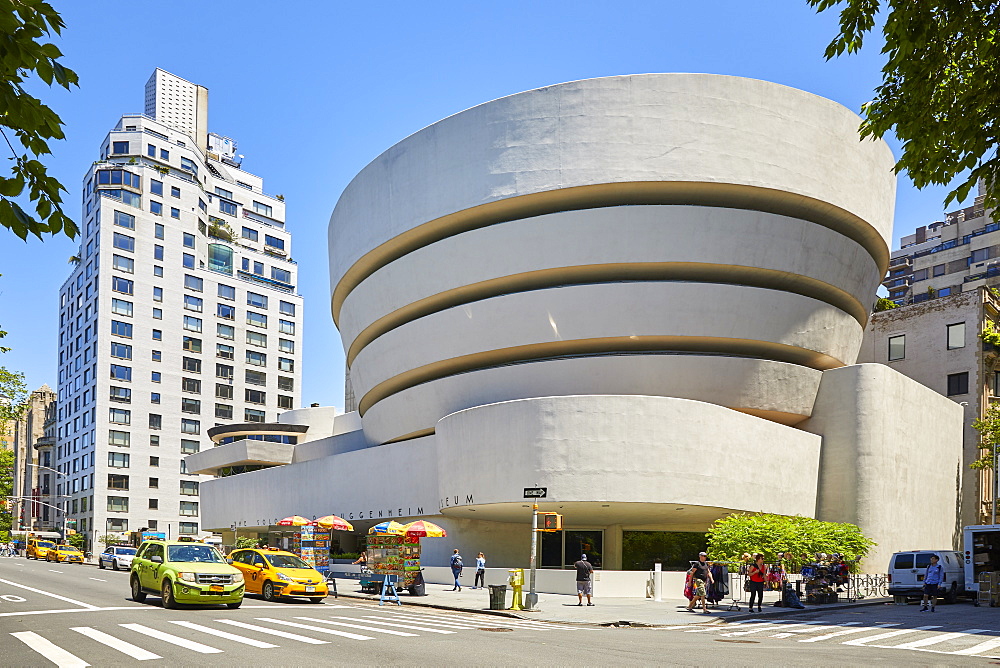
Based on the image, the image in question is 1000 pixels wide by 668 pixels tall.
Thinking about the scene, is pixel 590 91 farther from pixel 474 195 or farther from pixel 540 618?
pixel 540 618

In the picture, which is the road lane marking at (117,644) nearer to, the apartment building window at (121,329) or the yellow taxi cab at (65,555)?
the yellow taxi cab at (65,555)

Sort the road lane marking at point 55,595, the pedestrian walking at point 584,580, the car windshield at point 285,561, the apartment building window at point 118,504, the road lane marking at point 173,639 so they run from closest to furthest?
the road lane marking at point 173,639
the road lane marking at point 55,595
the car windshield at point 285,561
the pedestrian walking at point 584,580
the apartment building window at point 118,504

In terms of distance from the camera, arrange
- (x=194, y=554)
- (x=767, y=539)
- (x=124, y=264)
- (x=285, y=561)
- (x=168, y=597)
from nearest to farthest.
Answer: (x=168, y=597), (x=194, y=554), (x=285, y=561), (x=767, y=539), (x=124, y=264)

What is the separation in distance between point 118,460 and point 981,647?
88.9 meters

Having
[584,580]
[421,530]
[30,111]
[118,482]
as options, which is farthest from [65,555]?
[30,111]

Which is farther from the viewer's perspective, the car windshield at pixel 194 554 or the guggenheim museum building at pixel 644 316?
the guggenheim museum building at pixel 644 316

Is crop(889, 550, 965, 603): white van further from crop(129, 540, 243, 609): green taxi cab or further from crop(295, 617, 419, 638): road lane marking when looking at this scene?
crop(129, 540, 243, 609): green taxi cab

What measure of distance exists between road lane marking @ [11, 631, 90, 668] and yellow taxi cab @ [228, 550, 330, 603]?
38.3 feet

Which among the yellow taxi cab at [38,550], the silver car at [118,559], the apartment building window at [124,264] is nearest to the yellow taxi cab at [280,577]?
the silver car at [118,559]

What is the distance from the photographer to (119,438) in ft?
304

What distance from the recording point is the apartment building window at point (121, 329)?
9362 centimetres

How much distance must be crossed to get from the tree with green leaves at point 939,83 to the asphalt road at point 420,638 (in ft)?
26.5

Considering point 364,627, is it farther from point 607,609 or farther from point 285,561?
point 607,609

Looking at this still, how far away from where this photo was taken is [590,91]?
40.6m
